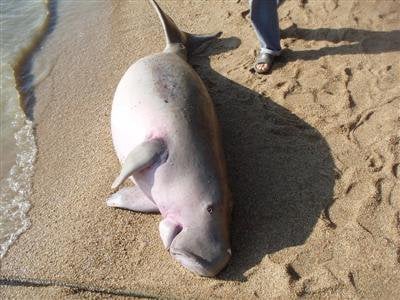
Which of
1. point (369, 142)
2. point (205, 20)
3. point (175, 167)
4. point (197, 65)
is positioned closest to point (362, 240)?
point (369, 142)

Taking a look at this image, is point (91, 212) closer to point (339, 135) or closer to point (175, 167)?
point (175, 167)

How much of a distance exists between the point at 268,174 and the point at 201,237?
38.4 inches

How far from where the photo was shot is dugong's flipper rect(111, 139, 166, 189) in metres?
3.97

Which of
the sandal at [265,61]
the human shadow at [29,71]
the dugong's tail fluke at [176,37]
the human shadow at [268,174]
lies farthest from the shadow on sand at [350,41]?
the human shadow at [29,71]

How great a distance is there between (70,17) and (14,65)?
3.82 feet

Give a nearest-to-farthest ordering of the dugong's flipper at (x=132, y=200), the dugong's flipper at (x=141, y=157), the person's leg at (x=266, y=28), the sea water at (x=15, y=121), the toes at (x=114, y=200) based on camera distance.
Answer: the dugong's flipper at (x=141, y=157) → the dugong's flipper at (x=132, y=200) → the toes at (x=114, y=200) → the sea water at (x=15, y=121) → the person's leg at (x=266, y=28)

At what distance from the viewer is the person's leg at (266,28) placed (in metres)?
5.20

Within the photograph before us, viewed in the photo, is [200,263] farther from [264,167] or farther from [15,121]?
[15,121]

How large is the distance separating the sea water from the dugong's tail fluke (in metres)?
1.66

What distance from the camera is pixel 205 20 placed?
21.5 ft

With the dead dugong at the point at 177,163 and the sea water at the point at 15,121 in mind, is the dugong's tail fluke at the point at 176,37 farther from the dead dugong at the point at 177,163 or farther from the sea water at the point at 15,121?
the sea water at the point at 15,121

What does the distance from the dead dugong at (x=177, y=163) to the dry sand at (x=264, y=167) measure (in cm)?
19

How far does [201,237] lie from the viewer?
375 centimetres

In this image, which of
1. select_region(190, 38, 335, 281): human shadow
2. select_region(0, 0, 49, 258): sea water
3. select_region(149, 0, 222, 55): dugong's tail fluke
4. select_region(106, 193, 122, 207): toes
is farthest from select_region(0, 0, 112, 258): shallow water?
select_region(190, 38, 335, 281): human shadow
